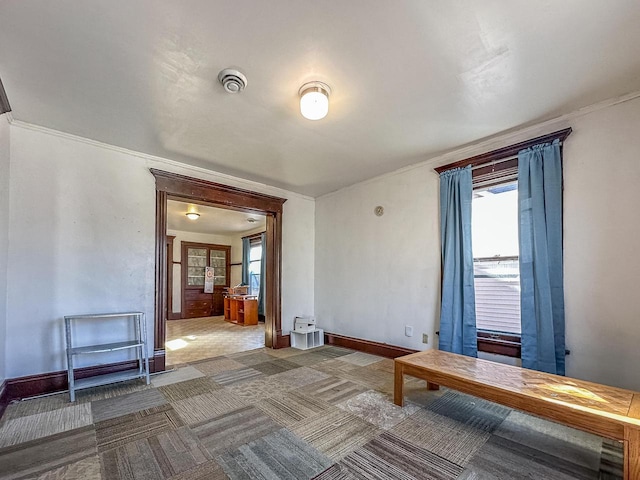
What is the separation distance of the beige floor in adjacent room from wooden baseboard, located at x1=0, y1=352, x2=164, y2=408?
2.54 feet

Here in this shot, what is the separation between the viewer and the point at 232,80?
2029 mm

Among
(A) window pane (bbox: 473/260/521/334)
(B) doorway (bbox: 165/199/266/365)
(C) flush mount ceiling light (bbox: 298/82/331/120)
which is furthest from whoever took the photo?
(B) doorway (bbox: 165/199/266/365)

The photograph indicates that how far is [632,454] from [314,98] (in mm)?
2657

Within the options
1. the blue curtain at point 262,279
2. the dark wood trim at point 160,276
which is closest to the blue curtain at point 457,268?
the dark wood trim at point 160,276

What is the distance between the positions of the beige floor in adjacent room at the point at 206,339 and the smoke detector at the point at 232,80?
3.29m

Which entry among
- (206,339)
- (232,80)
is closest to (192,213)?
(206,339)

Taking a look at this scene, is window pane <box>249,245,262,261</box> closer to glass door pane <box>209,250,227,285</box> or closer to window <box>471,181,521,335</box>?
glass door pane <box>209,250,227,285</box>

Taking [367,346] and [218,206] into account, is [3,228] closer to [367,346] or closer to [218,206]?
[218,206]

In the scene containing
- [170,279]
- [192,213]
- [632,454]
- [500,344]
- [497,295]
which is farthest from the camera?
[170,279]

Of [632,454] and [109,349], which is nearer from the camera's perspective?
[632,454]

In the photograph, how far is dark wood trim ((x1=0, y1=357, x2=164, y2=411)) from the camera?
99.3 inches

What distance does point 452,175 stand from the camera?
10.8ft

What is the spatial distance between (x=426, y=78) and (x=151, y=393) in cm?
352

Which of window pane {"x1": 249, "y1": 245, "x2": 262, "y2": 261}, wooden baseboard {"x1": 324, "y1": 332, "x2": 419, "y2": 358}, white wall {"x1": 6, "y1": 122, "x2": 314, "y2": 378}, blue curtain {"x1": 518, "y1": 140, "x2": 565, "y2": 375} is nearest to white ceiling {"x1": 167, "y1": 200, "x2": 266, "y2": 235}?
window pane {"x1": 249, "y1": 245, "x2": 262, "y2": 261}
